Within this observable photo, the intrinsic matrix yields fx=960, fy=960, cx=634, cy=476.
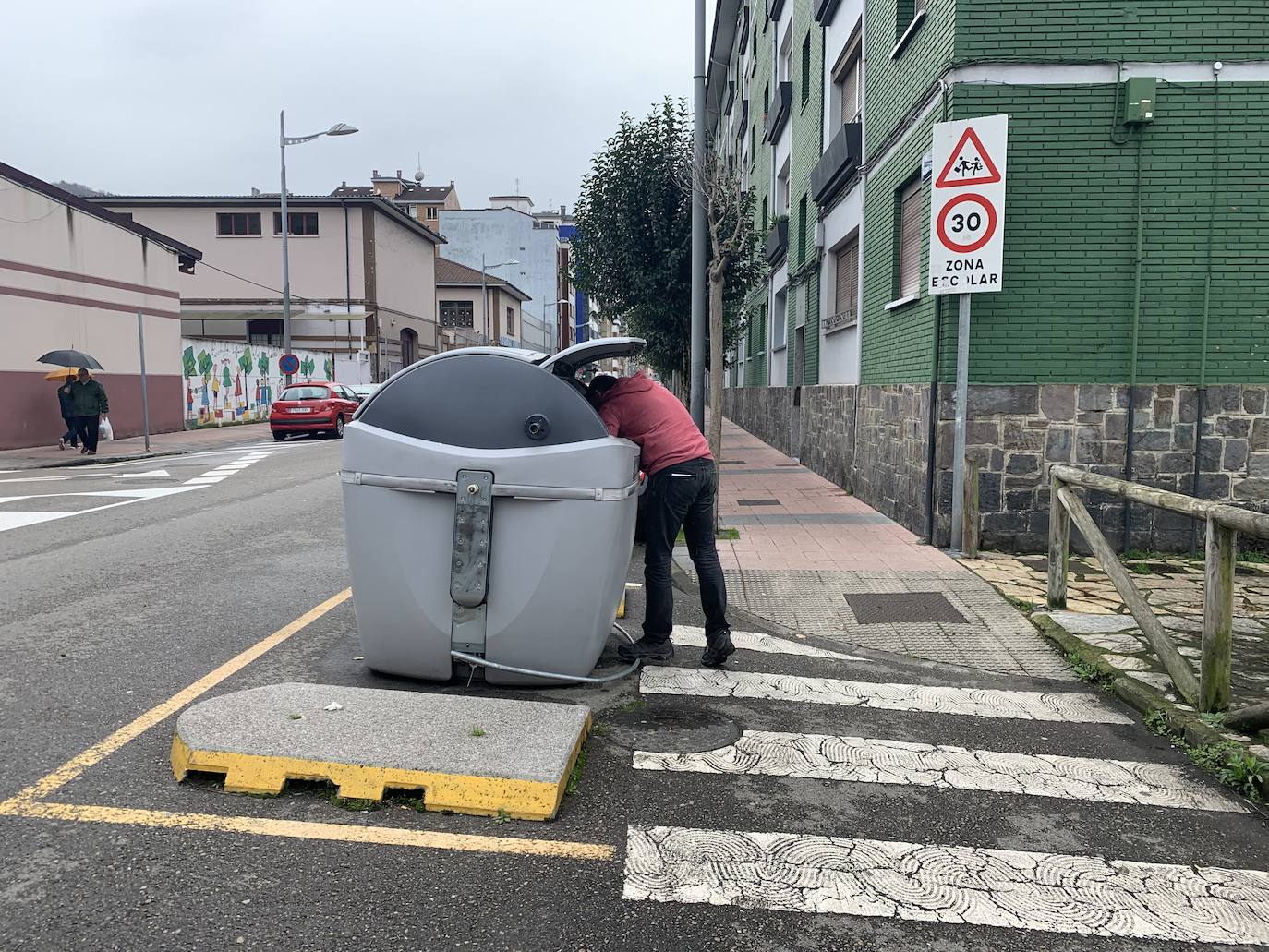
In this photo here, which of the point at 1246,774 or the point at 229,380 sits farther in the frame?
the point at 229,380

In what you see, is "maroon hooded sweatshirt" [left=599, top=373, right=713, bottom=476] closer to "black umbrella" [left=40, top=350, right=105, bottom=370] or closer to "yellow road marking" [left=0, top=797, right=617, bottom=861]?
"yellow road marking" [left=0, top=797, right=617, bottom=861]

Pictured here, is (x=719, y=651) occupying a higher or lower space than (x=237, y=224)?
lower

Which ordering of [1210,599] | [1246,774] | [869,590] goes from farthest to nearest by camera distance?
[869,590] → [1210,599] → [1246,774]

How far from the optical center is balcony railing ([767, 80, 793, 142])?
20.3 meters

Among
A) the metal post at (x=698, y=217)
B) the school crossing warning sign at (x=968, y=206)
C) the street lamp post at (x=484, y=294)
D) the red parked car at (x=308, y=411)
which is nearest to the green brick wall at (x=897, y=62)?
the school crossing warning sign at (x=968, y=206)

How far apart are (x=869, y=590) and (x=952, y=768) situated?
131 inches

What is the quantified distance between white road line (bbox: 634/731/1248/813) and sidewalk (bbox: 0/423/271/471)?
1610 cm

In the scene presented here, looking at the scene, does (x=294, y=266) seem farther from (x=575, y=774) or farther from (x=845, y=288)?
(x=575, y=774)

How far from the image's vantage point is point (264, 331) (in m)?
42.5

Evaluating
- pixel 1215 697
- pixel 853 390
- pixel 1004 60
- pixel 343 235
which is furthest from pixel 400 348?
pixel 1215 697

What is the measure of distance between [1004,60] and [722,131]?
3411 centimetres

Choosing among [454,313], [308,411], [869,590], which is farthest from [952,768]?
[454,313]

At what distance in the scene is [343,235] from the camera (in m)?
40.9

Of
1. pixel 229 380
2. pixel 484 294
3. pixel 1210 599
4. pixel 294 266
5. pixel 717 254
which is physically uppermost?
pixel 484 294
